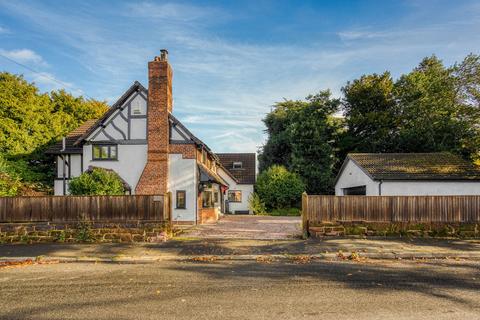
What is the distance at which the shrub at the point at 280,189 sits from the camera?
1348 inches

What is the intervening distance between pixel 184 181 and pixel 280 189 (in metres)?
15.0

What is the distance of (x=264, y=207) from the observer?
3491cm

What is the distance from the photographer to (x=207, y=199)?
24297mm

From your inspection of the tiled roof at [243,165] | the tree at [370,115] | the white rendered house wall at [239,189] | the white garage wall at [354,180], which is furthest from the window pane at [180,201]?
the tree at [370,115]

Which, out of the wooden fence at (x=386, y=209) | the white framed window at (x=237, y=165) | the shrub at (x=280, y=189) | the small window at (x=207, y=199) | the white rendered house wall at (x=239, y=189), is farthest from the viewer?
the white framed window at (x=237, y=165)

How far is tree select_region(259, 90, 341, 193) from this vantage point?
37188mm

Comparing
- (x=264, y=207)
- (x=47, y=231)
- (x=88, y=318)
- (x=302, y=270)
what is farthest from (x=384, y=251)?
(x=264, y=207)

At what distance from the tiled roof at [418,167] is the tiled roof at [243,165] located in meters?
15.2

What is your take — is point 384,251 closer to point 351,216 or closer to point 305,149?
point 351,216

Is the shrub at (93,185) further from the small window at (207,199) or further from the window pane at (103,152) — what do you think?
the small window at (207,199)

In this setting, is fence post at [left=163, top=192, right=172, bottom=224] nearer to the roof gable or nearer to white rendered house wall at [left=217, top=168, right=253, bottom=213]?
the roof gable

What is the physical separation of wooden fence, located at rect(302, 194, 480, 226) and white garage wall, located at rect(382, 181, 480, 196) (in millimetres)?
6652

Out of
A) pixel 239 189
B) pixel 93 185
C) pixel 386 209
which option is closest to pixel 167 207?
pixel 93 185

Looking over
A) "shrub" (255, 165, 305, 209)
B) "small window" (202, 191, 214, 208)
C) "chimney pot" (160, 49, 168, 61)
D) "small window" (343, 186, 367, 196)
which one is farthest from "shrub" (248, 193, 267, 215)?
"chimney pot" (160, 49, 168, 61)
